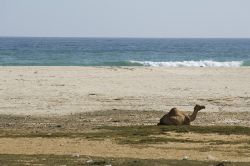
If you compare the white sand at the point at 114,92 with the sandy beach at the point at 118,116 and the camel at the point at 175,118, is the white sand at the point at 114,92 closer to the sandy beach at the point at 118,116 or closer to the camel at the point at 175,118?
the sandy beach at the point at 118,116

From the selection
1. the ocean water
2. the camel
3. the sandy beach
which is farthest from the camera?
the ocean water

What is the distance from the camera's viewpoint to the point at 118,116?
66.5ft

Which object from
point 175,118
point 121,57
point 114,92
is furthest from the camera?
point 121,57

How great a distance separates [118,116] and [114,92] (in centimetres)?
684

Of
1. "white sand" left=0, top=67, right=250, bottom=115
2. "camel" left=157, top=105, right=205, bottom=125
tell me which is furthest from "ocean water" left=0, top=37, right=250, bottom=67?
"camel" left=157, top=105, right=205, bottom=125

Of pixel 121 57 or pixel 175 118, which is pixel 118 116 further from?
pixel 121 57

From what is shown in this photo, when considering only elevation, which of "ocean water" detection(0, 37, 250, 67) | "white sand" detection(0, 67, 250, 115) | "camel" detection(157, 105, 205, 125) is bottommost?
"ocean water" detection(0, 37, 250, 67)

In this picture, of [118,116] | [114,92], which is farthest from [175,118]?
[114,92]

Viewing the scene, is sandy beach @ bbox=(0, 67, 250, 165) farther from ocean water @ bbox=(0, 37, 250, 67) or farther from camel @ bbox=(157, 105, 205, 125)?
ocean water @ bbox=(0, 37, 250, 67)

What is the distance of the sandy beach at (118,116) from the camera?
13.4m

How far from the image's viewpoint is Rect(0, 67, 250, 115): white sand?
22.8 metres

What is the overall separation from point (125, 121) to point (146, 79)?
1445cm

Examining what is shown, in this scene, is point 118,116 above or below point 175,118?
below

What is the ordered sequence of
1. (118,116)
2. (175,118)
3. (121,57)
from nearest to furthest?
1. (175,118)
2. (118,116)
3. (121,57)
